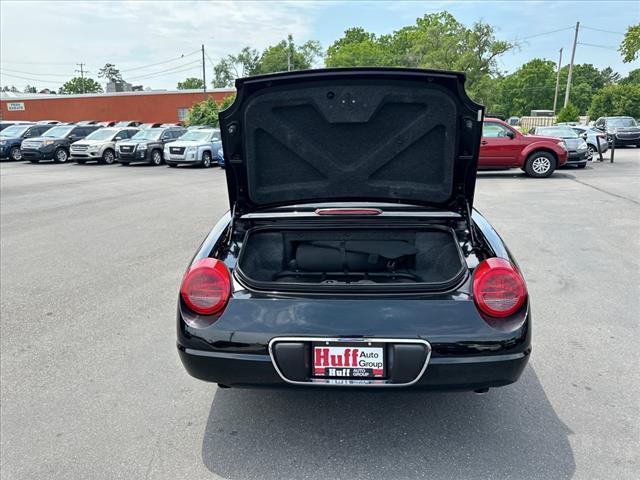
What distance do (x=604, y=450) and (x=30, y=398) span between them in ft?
10.9

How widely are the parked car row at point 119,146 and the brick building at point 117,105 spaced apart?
23.9 meters

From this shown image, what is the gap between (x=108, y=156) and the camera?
70.9 ft

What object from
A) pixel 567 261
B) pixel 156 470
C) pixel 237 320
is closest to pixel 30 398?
pixel 156 470

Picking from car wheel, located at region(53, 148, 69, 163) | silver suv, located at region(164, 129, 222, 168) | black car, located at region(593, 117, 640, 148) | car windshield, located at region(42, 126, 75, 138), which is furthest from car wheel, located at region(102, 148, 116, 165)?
black car, located at region(593, 117, 640, 148)

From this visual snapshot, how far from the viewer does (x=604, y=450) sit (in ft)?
7.95

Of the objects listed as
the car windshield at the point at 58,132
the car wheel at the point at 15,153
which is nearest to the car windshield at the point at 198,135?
the car windshield at the point at 58,132

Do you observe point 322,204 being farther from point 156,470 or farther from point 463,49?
point 463,49

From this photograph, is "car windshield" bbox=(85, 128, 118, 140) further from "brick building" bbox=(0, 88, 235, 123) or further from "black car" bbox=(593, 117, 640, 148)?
"brick building" bbox=(0, 88, 235, 123)

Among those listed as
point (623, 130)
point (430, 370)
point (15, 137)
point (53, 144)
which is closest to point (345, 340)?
point (430, 370)

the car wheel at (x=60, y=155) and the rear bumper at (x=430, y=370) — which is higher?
the rear bumper at (x=430, y=370)

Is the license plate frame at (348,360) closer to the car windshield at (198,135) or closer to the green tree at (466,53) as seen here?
the car windshield at (198,135)

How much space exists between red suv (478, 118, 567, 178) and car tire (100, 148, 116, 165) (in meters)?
16.2

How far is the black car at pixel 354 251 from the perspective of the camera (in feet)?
7.32

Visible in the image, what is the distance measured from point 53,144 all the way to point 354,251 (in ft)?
75.1
